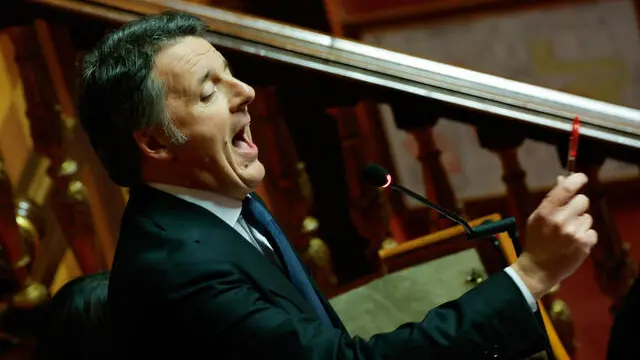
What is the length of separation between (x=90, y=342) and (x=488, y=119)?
2.95 ft

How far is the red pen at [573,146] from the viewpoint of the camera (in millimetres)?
1459

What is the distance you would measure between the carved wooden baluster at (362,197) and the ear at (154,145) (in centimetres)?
72

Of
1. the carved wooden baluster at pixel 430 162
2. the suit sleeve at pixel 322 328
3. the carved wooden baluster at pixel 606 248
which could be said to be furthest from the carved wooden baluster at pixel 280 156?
the suit sleeve at pixel 322 328

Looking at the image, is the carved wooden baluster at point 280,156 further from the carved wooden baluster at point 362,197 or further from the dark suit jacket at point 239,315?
the dark suit jacket at point 239,315

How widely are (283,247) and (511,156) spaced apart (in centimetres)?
60

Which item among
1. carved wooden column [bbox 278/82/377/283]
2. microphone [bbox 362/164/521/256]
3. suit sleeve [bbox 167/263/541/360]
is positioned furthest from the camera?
carved wooden column [bbox 278/82/377/283]

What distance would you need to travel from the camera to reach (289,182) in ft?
6.85

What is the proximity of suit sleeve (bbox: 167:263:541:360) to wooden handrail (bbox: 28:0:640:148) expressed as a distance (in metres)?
0.53

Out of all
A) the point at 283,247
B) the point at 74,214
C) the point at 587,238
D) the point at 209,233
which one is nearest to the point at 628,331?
the point at 587,238

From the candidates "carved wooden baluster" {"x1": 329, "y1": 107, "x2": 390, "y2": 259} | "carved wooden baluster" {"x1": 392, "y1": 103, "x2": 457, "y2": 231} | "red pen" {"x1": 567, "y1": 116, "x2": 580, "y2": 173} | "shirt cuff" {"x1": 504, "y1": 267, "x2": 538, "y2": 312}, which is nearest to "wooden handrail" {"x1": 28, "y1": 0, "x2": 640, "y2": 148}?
"red pen" {"x1": 567, "y1": 116, "x2": 580, "y2": 173}

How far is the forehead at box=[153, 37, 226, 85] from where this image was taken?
1.37 meters

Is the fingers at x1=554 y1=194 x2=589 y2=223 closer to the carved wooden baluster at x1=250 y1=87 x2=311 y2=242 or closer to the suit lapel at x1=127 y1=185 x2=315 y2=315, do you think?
the suit lapel at x1=127 y1=185 x2=315 y2=315

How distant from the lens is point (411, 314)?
1848 mm

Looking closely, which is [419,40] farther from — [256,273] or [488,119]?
[256,273]
